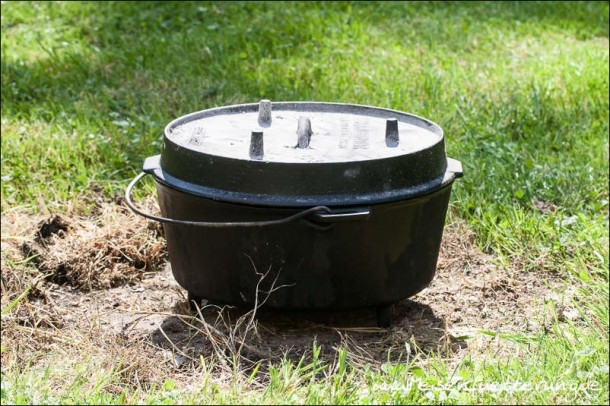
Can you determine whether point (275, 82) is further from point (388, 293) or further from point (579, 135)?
point (388, 293)

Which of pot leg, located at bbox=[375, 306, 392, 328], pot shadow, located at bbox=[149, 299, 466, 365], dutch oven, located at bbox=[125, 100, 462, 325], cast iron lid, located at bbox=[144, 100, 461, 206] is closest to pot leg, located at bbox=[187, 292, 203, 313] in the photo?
pot shadow, located at bbox=[149, 299, 466, 365]

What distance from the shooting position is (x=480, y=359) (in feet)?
9.57

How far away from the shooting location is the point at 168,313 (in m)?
3.15

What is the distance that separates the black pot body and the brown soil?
12cm

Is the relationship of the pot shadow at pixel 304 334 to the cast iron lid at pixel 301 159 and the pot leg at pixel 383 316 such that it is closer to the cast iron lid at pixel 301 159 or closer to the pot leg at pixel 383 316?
the pot leg at pixel 383 316

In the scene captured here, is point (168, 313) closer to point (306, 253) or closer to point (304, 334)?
point (304, 334)

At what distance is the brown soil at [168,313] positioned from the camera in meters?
2.98

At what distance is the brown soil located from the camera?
298 centimetres

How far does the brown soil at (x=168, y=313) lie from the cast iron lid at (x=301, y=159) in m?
0.44

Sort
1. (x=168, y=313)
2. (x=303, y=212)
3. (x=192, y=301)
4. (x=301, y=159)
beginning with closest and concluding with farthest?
(x=303, y=212)
(x=301, y=159)
(x=168, y=313)
(x=192, y=301)

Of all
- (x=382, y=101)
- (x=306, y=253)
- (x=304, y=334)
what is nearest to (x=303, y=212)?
(x=306, y=253)

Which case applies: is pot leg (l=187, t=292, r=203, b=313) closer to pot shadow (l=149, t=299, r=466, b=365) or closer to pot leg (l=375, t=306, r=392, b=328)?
pot shadow (l=149, t=299, r=466, b=365)

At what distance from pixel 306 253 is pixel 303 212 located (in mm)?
205

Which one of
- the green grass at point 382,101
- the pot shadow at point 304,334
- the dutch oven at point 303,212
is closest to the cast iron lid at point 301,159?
the dutch oven at point 303,212
